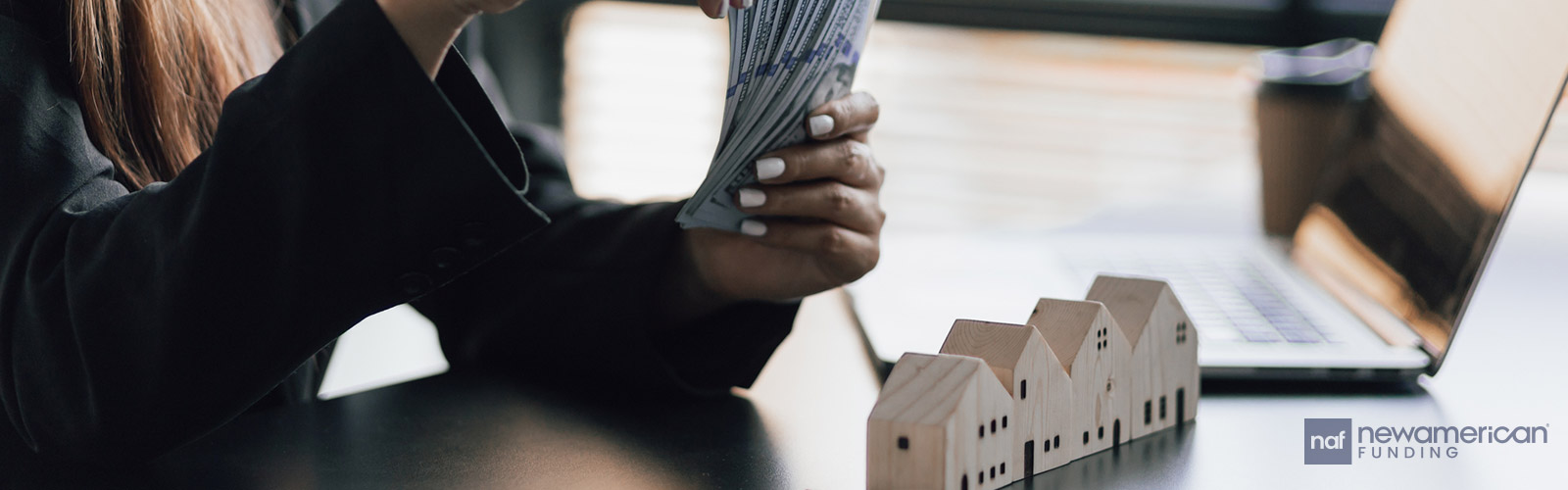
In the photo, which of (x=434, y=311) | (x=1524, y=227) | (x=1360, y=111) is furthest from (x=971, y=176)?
(x=434, y=311)

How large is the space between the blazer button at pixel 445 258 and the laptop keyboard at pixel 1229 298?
489 mm

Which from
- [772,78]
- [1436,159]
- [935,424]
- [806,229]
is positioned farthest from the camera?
[1436,159]

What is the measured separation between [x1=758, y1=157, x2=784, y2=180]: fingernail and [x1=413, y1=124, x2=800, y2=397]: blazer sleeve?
0.31 feet

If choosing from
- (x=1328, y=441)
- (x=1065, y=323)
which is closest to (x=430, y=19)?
(x=1065, y=323)

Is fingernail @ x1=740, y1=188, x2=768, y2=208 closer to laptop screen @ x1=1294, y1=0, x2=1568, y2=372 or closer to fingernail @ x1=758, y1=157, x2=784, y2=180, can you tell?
fingernail @ x1=758, y1=157, x2=784, y2=180

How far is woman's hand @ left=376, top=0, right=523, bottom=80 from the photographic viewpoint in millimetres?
456

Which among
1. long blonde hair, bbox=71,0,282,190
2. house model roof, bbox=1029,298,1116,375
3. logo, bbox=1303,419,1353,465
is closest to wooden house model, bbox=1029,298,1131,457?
house model roof, bbox=1029,298,1116,375

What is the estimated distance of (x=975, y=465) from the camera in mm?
437

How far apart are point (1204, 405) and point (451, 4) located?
0.47 m

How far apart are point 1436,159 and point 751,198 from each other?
1.65ft

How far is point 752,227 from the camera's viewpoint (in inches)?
24.9

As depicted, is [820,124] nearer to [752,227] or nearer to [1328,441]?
[752,227]

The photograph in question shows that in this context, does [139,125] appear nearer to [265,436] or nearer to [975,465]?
[265,436]

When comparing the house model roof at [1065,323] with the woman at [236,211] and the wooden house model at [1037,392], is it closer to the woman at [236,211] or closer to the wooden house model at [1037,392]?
the wooden house model at [1037,392]
